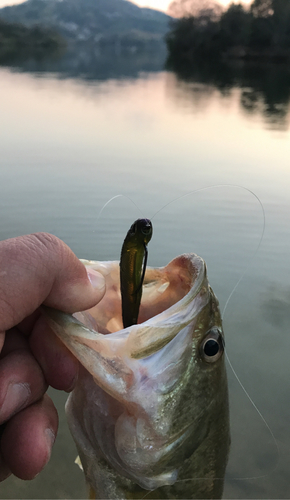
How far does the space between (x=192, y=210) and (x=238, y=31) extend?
209 feet

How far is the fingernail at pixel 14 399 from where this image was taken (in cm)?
168

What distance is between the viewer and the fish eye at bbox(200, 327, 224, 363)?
5.78 ft

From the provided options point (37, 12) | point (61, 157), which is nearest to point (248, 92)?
point (61, 157)

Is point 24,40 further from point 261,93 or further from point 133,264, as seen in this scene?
point 133,264

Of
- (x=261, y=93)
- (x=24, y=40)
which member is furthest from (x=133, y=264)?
(x=24, y=40)

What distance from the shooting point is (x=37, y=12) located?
629ft

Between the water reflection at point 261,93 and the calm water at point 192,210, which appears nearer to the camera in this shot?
the calm water at point 192,210

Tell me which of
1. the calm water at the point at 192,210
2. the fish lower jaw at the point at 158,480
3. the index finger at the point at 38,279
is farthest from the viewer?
the calm water at the point at 192,210

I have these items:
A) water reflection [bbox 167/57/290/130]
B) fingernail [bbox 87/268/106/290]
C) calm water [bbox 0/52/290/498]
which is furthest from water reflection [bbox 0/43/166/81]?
fingernail [bbox 87/268/106/290]

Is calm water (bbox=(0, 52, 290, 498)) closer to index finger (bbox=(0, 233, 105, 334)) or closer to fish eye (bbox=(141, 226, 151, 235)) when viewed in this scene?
index finger (bbox=(0, 233, 105, 334))

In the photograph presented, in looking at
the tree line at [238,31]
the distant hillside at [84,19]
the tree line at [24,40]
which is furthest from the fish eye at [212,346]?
the distant hillside at [84,19]

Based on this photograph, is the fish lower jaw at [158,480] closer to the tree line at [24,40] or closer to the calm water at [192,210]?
the calm water at [192,210]

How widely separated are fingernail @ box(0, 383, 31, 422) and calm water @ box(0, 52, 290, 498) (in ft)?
6.73

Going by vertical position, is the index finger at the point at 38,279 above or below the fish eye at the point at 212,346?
above
